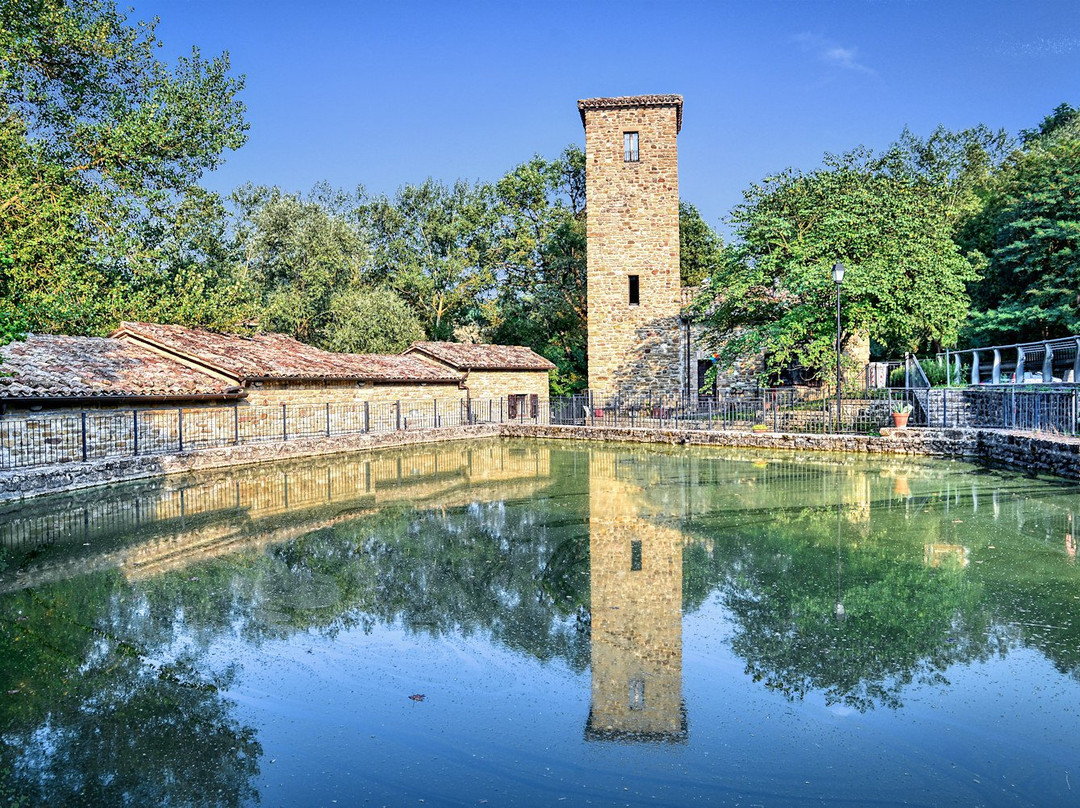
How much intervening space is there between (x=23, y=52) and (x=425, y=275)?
19.9 m

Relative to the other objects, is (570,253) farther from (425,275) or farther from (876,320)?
(876,320)

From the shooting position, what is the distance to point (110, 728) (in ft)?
13.6

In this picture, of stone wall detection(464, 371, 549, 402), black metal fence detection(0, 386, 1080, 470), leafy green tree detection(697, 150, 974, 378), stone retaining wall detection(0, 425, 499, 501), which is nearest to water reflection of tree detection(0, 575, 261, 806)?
stone retaining wall detection(0, 425, 499, 501)

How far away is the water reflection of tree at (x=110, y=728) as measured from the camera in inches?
140

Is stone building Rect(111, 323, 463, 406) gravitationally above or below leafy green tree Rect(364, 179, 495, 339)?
below

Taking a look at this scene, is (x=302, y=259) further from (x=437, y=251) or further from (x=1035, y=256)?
(x=1035, y=256)

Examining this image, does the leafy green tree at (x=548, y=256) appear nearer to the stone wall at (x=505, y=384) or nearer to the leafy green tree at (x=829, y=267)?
the stone wall at (x=505, y=384)

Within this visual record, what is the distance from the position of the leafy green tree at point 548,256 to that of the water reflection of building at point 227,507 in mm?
19085

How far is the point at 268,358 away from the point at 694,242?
2327cm

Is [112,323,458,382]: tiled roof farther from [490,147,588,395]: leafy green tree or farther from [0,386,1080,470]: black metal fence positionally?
[490,147,588,395]: leafy green tree

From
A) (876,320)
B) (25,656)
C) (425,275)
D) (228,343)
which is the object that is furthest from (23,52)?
(876,320)

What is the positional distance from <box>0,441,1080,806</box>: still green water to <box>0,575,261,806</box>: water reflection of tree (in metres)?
0.02

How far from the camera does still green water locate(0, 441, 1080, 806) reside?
12.0ft

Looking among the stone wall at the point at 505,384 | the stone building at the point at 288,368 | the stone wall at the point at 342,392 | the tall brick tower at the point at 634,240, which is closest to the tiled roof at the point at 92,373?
the stone building at the point at 288,368
